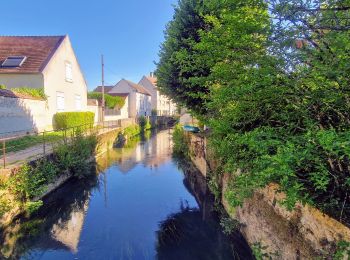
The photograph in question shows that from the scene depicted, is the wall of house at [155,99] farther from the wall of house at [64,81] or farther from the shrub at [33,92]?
the shrub at [33,92]

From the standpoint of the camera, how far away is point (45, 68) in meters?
20.0

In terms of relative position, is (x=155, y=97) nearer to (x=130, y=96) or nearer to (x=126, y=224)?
(x=130, y=96)

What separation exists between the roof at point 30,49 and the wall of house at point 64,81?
48 cm

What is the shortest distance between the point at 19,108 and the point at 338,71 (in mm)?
17025

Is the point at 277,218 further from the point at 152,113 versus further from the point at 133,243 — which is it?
the point at 152,113

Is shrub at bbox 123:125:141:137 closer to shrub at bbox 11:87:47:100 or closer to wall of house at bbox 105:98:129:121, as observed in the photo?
wall of house at bbox 105:98:129:121

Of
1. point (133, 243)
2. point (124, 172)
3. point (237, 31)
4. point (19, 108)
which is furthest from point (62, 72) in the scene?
Result: point (237, 31)

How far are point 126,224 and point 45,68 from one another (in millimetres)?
15676

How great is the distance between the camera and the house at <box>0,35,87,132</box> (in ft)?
65.1

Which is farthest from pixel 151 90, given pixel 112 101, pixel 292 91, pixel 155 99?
pixel 292 91

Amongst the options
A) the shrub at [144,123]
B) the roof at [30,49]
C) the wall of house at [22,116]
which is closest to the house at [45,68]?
the roof at [30,49]

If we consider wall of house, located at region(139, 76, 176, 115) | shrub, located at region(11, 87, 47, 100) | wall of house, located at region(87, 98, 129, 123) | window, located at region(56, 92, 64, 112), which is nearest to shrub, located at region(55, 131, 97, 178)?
shrub, located at region(11, 87, 47, 100)

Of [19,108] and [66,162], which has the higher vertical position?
[19,108]

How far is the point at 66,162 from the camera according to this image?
463 inches
